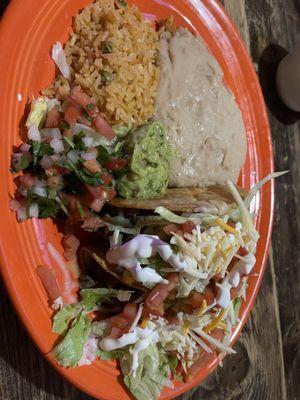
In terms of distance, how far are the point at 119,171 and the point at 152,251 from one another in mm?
266

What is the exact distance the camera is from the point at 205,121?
5.98ft

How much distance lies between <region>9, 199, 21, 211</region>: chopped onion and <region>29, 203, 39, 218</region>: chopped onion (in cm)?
4

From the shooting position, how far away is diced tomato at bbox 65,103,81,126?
157 cm

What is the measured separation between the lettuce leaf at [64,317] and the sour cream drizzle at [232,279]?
47 centimetres

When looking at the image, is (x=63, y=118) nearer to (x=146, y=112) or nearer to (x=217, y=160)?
(x=146, y=112)

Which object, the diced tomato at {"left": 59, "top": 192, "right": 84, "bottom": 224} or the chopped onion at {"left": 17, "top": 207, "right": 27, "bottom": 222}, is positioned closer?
the chopped onion at {"left": 17, "top": 207, "right": 27, "bottom": 222}

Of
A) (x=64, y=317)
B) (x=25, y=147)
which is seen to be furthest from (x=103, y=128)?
(x=64, y=317)

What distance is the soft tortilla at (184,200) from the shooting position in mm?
1610

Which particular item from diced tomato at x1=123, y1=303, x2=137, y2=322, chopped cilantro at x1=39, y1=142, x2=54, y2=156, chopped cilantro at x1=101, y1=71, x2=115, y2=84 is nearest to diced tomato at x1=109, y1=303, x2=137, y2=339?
diced tomato at x1=123, y1=303, x2=137, y2=322

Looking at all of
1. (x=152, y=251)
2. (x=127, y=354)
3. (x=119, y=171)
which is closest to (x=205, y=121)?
(x=119, y=171)

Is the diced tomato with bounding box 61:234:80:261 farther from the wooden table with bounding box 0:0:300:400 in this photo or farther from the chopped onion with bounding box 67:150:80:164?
the wooden table with bounding box 0:0:300:400

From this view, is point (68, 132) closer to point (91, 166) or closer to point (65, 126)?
point (65, 126)

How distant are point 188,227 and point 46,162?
1.57ft

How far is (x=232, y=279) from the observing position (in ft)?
5.81
